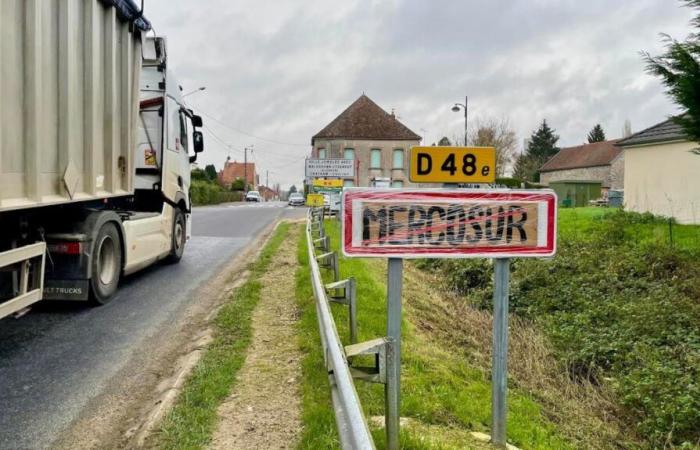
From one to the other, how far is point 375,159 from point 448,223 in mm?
52309

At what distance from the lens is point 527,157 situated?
7738 cm

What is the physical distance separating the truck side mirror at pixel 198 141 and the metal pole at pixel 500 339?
30.5 feet

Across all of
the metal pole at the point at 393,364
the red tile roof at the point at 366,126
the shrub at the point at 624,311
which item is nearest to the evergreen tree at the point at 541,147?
the red tile roof at the point at 366,126

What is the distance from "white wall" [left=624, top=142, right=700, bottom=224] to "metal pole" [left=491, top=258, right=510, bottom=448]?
1471 cm

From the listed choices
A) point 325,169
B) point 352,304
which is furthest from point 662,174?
point 352,304

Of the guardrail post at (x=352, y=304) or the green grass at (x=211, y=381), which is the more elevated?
the guardrail post at (x=352, y=304)

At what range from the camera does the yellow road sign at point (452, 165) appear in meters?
3.76

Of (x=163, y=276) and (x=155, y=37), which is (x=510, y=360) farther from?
(x=155, y=37)

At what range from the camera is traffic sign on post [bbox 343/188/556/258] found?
9.46 ft

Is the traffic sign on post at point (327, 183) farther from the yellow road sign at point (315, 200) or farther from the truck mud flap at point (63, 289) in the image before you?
the truck mud flap at point (63, 289)

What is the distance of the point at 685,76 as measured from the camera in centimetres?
734

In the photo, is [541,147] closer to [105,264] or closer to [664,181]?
[664,181]

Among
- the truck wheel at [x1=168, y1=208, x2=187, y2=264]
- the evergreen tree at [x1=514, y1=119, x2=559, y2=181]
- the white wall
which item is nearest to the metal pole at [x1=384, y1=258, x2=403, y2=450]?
the truck wheel at [x1=168, y1=208, x2=187, y2=264]

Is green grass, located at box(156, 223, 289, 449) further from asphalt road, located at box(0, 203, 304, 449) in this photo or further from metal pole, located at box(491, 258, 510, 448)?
metal pole, located at box(491, 258, 510, 448)
